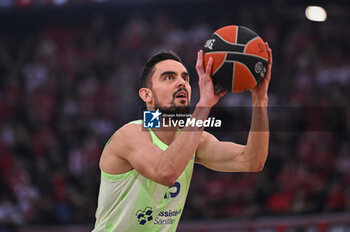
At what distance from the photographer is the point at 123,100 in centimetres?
1330

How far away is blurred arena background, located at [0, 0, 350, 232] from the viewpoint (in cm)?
1051

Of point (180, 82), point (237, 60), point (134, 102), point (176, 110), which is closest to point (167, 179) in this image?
point (176, 110)

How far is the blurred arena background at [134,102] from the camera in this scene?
1051 centimetres

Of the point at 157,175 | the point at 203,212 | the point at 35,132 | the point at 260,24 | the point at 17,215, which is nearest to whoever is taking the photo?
the point at 157,175

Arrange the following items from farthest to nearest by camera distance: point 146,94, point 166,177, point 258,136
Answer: point 146,94, point 258,136, point 166,177

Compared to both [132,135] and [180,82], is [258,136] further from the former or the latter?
[132,135]

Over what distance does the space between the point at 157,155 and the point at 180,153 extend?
184 mm

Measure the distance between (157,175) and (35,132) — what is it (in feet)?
31.0

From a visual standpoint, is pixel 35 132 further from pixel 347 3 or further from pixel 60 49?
pixel 347 3

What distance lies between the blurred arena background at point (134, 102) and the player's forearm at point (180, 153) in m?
5.87

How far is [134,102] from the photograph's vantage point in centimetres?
1299

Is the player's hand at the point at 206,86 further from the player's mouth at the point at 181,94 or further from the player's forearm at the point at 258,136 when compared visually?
the player's forearm at the point at 258,136

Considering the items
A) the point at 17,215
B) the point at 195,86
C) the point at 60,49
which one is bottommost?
the point at 17,215

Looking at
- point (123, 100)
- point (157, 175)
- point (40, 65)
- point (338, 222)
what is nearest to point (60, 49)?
point (40, 65)
